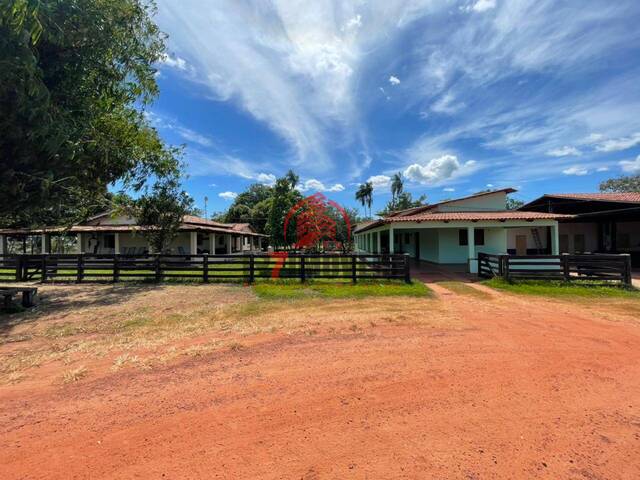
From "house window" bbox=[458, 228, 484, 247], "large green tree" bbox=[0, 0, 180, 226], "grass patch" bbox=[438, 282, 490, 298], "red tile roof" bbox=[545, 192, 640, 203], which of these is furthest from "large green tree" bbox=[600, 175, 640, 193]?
"large green tree" bbox=[0, 0, 180, 226]

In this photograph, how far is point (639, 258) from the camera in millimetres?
15945

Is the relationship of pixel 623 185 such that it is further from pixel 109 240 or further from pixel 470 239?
pixel 109 240

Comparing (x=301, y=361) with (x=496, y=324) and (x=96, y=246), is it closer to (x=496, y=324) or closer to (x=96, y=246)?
(x=496, y=324)

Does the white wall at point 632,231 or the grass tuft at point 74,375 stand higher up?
the white wall at point 632,231

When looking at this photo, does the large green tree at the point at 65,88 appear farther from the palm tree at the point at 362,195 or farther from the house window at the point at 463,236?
the palm tree at the point at 362,195

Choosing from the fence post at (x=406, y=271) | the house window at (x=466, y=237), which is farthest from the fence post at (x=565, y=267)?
the house window at (x=466, y=237)

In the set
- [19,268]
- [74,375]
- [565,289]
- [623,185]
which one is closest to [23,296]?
[74,375]

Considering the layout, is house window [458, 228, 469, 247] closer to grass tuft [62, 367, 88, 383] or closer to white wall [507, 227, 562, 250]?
white wall [507, 227, 562, 250]

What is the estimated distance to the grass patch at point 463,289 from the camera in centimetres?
855

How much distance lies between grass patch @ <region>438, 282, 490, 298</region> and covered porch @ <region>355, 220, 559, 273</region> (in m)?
2.73

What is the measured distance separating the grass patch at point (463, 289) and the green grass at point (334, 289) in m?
0.93

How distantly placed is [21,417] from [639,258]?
23.3m

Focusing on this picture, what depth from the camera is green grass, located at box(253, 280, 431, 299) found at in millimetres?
8375

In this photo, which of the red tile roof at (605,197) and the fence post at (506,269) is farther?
the red tile roof at (605,197)
